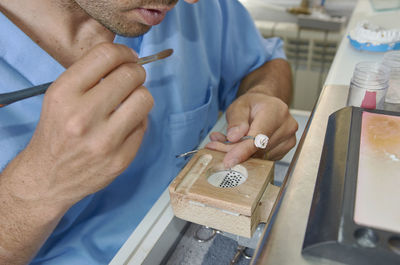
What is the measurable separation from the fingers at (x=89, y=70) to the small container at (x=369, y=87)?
42 cm

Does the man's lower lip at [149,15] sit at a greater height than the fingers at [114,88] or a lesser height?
greater

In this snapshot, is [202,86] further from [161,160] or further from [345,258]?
[345,258]

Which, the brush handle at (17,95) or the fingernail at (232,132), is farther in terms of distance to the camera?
the fingernail at (232,132)

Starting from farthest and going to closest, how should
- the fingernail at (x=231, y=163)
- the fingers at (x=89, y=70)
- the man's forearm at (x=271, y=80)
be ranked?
the man's forearm at (x=271, y=80) → the fingernail at (x=231, y=163) → the fingers at (x=89, y=70)

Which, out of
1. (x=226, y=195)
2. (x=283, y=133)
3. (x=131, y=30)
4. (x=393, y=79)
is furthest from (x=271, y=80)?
(x=226, y=195)

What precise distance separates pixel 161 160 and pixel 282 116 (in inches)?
12.5

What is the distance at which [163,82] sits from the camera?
33.6 inches

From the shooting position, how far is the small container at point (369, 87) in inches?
23.4

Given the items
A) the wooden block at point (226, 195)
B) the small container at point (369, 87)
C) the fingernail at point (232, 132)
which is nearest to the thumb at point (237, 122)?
the fingernail at point (232, 132)

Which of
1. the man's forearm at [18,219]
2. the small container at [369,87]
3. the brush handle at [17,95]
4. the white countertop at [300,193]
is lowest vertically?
the man's forearm at [18,219]

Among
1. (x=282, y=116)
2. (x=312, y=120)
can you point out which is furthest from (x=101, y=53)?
(x=282, y=116)

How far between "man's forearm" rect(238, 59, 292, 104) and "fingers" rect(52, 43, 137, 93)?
1.84ft

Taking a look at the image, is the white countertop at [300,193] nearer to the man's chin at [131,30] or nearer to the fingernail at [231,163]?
the fingernail at [231,163]

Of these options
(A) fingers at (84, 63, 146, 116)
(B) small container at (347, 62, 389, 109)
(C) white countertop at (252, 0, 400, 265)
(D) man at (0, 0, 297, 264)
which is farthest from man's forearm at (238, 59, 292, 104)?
(A) fingers at (84, 63, 146, 116)
